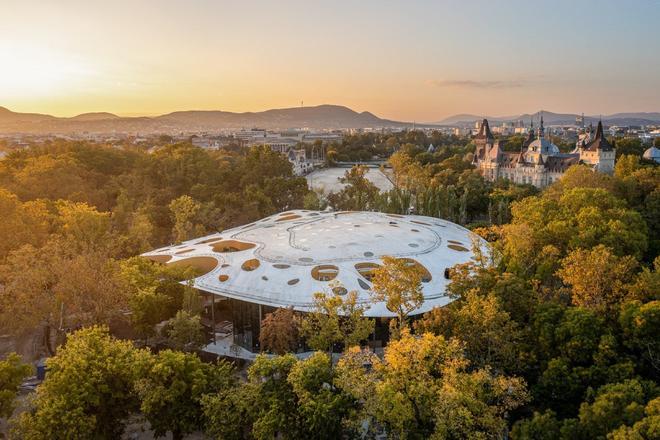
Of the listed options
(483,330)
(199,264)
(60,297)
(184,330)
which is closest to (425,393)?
(483,330)

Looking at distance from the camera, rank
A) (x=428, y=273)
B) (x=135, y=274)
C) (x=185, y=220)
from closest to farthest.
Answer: (x=135, y=274), (x=428, y=273), (x=185, y=220)

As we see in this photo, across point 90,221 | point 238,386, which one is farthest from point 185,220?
point 238,386

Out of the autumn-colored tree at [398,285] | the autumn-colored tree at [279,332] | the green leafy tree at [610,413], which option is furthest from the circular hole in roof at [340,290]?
the green leafy tree at [610,413]

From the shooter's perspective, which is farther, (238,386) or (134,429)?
(134,429)

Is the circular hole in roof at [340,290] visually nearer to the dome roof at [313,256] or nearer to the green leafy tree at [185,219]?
the dome roof at [313,256]

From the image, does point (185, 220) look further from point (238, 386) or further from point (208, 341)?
point (238, 386)
